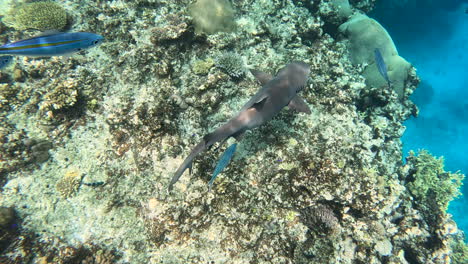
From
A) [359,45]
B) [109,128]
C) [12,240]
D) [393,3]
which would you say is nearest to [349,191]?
[109,128]

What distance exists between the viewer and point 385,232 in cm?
460

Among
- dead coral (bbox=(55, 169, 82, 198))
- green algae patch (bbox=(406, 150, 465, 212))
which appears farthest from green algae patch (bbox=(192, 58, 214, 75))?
green algae patch (bbox=(406, 150, 465, 212))

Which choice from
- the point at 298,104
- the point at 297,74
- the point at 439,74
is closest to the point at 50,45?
the point at 297,74

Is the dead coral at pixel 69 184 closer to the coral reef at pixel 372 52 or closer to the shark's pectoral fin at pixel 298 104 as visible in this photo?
the shark's pectoral fin at pixel 298 104

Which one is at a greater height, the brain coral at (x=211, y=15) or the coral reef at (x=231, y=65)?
the brain coral at (x=211, y=15)

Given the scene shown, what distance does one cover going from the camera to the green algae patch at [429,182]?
263 inches

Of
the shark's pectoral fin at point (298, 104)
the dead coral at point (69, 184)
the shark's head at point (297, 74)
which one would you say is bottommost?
the dead coral at point (69, 184)

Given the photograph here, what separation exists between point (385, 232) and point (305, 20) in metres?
7.32

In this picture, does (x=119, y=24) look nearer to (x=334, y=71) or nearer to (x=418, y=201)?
(x=334, y=71)

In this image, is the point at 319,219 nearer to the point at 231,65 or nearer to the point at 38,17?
the point at 231,65

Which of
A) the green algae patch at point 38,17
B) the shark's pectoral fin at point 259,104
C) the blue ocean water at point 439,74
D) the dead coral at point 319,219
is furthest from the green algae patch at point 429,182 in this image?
the blue ocean water at point 439,74

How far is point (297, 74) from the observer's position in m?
4.23

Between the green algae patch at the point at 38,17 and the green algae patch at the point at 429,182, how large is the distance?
11.7 meters

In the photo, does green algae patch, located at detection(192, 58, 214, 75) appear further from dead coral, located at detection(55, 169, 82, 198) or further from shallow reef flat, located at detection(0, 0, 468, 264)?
dead coral, located at detection(55, 169, 82, 198)
